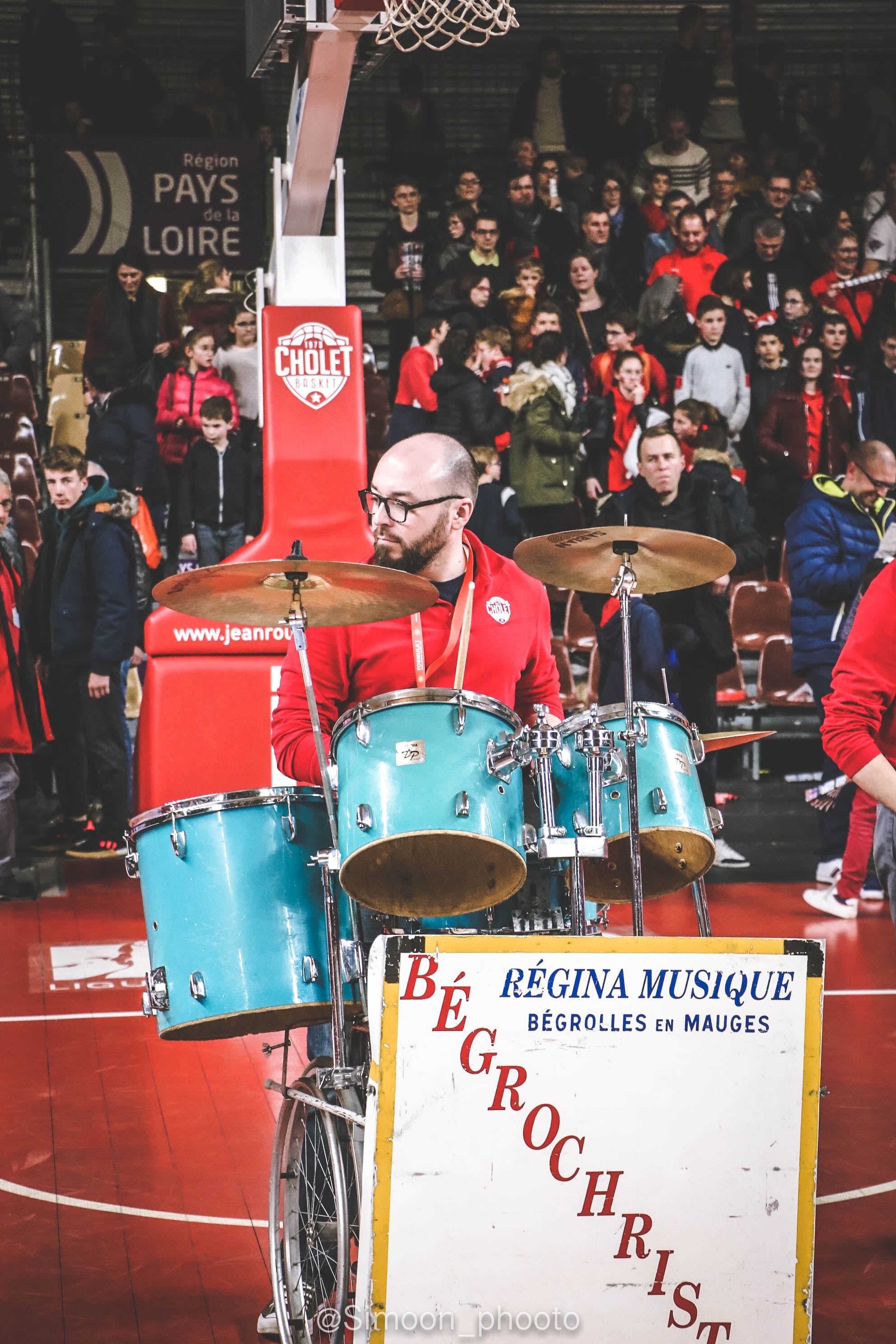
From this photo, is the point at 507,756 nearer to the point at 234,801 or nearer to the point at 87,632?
the point at 234,801

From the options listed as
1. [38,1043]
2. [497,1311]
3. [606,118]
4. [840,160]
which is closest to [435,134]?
[606,118]

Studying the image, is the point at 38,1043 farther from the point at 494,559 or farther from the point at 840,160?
the point at 840,160

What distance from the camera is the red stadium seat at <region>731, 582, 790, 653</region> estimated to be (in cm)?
1143

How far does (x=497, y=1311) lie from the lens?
9.16ft

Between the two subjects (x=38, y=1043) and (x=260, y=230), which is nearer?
(x=38, y=1043)

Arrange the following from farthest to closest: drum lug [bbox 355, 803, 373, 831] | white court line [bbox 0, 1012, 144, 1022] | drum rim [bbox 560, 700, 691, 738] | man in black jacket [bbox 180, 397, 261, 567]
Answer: man in black jacket [bbox 180, 397, 261, 567] < white court line [bbox 0, 1012, 144, 1022] < drum rim [bbox 560, 700, 691, 738] < drum lug [bbox 355, 803, 373, 831]

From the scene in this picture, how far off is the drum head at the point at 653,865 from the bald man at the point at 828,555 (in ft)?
16.5

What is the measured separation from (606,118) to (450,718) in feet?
41.1

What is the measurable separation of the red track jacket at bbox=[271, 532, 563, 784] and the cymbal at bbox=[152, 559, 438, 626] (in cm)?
15

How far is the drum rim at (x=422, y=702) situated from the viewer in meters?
3.20

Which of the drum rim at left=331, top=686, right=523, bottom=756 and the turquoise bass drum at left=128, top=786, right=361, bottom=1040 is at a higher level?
the drum rim at left=331, top=686, right=523, bottom=756

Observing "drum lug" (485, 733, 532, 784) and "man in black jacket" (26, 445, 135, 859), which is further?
"man in black jacket" (26, 445, 135, 859)

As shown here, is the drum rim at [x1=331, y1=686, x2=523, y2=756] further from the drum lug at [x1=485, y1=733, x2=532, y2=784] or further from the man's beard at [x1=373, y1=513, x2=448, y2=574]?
the man's beard at [x1=373, y1=513, x2=448, y2=574]

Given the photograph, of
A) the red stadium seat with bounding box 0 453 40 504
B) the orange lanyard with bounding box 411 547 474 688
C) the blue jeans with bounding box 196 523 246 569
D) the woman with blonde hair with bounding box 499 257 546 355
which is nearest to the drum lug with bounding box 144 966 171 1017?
the orange lanyard with bounding box 411 547 474 688
